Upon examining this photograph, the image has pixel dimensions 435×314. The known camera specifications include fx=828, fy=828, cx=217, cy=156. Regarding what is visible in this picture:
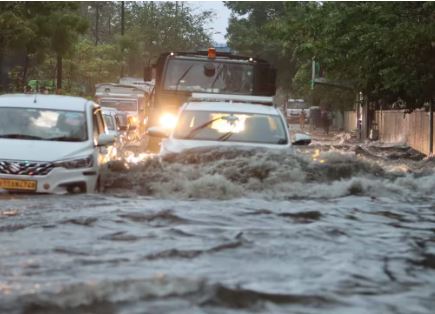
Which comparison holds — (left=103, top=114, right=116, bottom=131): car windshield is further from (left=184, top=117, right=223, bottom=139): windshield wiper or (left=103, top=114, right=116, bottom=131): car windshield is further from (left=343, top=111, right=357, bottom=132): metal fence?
(left=343, top=111, right=357, bottom=132): metal fence

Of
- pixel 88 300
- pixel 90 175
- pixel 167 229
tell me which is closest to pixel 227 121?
pixel 90 175

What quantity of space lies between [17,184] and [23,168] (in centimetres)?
20

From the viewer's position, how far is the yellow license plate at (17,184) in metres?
9.66

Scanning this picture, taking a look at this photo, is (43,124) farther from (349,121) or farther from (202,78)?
(349,121)

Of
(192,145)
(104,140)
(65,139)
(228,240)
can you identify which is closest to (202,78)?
(192,145)

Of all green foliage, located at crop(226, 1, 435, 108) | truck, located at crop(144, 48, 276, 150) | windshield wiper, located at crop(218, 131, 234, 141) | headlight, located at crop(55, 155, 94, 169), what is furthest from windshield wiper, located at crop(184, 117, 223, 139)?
green foliage, located at crop(226, 1, 435, 108)

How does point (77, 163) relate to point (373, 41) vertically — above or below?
below

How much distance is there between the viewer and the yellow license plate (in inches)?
380

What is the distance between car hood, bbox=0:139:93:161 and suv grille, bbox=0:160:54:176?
0.22ft

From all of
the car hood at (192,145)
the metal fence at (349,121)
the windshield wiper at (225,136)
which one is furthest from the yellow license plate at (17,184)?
the metal fence at (349,121)

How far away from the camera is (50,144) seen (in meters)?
10.2

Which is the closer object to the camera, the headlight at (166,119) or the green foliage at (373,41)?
the headlight at (166,119)

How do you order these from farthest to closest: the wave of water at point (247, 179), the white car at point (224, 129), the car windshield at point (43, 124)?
the white car at point (224, 129), the car windshield at point (43, 124), the wave of water at point (247, 179)

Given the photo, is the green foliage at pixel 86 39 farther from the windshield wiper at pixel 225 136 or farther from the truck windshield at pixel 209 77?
the windshield wiper at pixel 225 136
